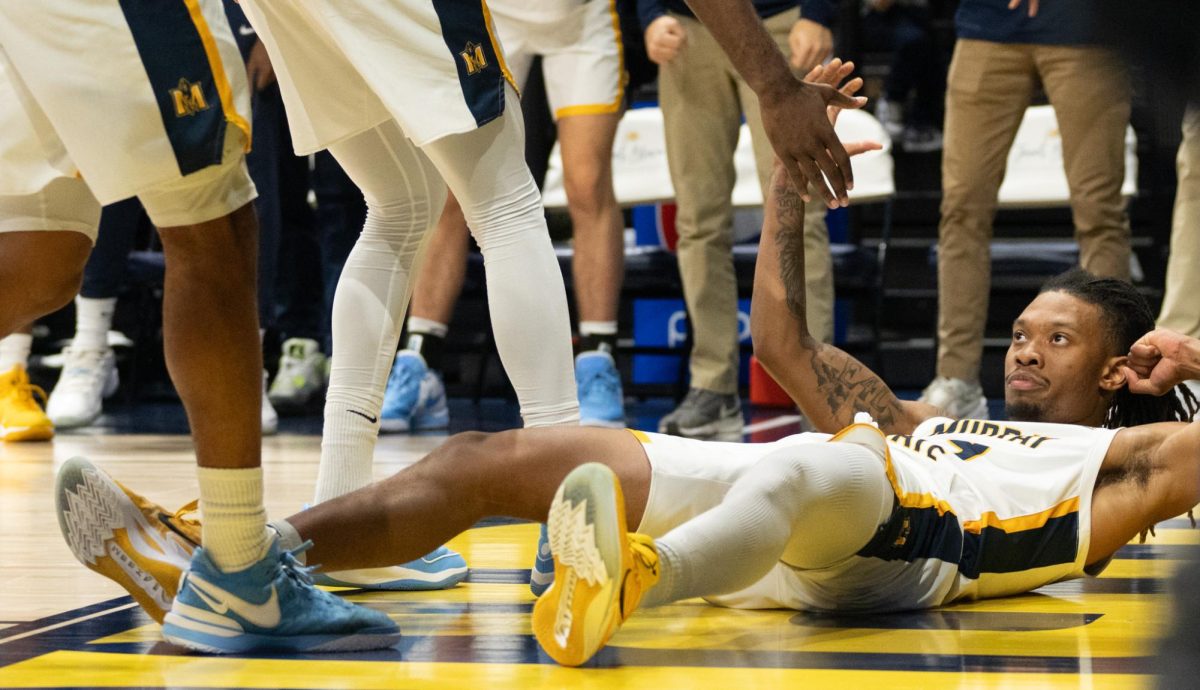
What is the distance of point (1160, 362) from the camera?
245 centimetres

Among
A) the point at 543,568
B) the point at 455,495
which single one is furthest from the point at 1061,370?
the point at 455,495

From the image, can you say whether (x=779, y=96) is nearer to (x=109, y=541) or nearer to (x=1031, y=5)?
(x=109, y=541)

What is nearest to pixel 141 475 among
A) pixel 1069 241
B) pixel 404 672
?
pixel 404 672

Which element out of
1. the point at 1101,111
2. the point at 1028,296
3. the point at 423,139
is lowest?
the point at 1028,296

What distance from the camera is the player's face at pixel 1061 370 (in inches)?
102

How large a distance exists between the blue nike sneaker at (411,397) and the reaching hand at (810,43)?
1.61 metres

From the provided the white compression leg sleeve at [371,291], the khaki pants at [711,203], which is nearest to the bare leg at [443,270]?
the khaki pants at [711,203]

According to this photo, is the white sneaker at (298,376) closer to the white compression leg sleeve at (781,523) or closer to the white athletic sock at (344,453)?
the white athletic sock at (344,453)

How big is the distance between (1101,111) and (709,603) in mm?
2879

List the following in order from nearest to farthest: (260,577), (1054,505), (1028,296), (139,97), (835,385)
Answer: (139,97) < (260,577) < (1054,505) < (835,385) < (1028,296)

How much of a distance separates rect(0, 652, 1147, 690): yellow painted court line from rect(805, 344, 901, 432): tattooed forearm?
0.91m

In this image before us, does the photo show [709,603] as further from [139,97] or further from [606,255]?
[606,255]

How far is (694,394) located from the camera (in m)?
4.87

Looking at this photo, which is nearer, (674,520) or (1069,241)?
(674,520)
